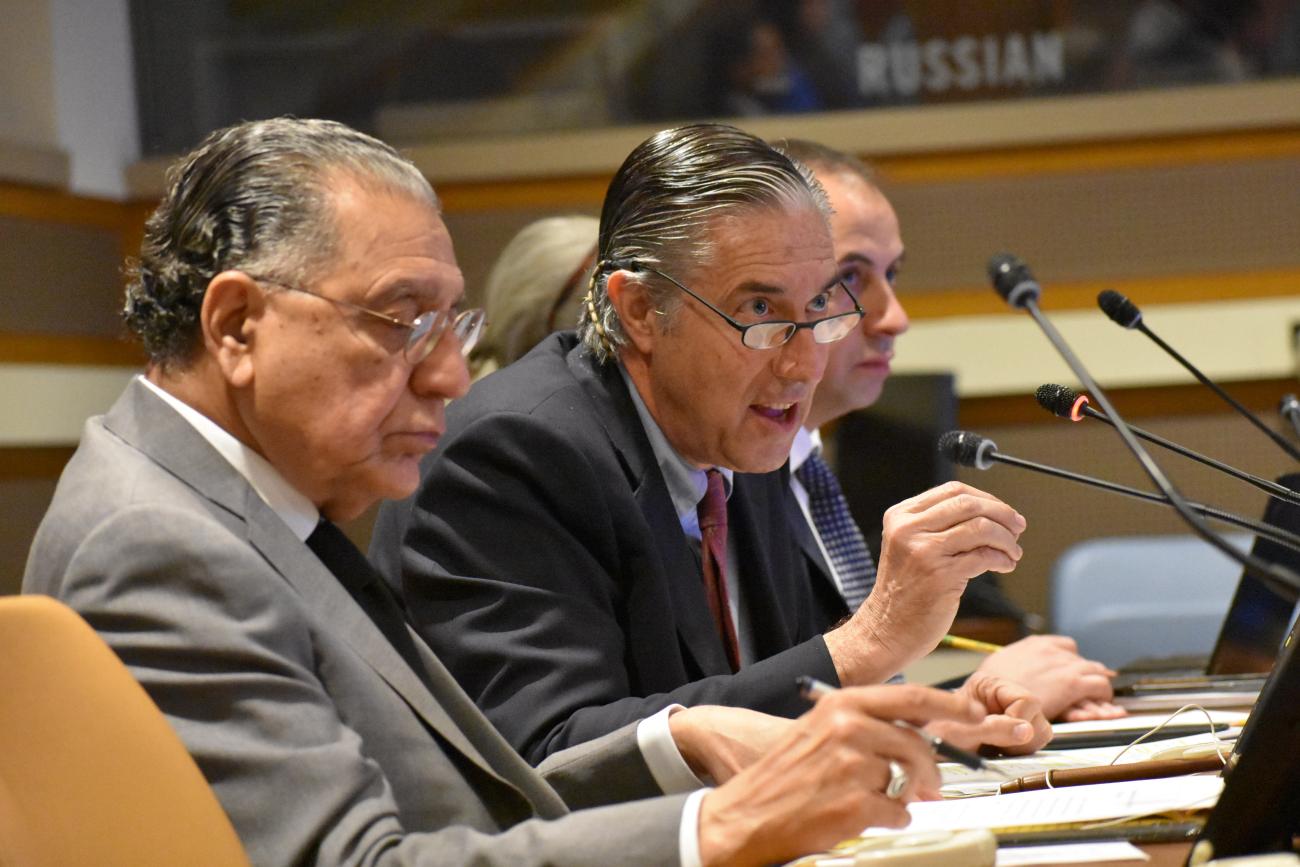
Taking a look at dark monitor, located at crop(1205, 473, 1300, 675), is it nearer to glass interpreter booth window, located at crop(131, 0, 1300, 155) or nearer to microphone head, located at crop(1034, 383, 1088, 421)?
microphone head, located at crop(1034, 383, 1088, 421)

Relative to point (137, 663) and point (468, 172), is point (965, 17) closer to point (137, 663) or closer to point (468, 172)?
point (468, 172)

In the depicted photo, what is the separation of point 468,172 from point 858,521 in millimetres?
1727

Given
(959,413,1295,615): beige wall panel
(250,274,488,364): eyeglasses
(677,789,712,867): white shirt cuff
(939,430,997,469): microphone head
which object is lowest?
(959,413,1295,615): beige wall panel

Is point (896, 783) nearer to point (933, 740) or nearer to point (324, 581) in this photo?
point (933, 740)

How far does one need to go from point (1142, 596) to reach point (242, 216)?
9.73 ft

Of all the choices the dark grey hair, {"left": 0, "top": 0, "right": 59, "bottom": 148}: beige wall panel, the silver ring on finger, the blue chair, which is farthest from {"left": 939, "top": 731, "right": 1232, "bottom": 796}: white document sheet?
{"left": 0, "top": 0, "right": 59, "bottom": 148}: beige wall panel

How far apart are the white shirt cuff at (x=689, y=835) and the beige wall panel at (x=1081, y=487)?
3.41m

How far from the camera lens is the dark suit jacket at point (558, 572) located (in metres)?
1.78

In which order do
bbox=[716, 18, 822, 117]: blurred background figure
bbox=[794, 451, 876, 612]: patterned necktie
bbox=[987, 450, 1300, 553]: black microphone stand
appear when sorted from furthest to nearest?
bbox=[716, 18, 822, 117]: blurred background figure, bbox=[794, 451, 876, 612]: patterned necktie, bbox=[987, 450, 1300, 553]: black microphone stand

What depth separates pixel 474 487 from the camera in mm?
1857

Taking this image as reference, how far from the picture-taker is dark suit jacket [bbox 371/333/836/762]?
1783 mm

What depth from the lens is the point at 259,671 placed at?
1.23m

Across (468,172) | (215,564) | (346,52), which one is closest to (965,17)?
(468,172)

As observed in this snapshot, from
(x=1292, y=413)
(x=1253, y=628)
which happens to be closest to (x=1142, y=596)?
(x=1253, y=628)
